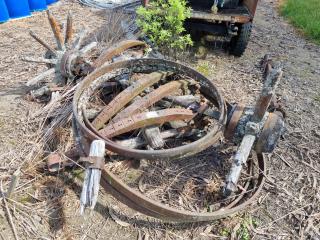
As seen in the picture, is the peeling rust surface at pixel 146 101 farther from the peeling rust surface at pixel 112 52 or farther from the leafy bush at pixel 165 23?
the leafy bush at pixel 165 23

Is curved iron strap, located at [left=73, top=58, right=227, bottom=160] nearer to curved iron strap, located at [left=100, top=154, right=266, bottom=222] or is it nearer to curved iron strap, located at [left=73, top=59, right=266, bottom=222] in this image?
curved iron strap, located at [left=73, top=59, right=266, bottom=222]

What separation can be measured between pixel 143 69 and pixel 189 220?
198cm

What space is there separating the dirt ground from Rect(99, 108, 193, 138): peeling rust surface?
651 millimetres

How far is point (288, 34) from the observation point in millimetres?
7117

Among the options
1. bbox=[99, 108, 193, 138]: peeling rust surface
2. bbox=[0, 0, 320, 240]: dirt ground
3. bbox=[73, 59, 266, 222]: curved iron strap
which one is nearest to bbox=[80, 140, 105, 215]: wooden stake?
bbox=[73, 59, 266, 222]: curved iron strap

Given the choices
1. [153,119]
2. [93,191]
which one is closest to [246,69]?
[153,119]

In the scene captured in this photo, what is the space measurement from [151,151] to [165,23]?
2.65 metres

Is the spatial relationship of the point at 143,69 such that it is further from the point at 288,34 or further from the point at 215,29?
the point at 288,34

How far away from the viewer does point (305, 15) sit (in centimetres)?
779

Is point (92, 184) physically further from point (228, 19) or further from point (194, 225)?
point (228, 19)

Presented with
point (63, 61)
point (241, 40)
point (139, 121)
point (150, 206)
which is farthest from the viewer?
point (241, 40)

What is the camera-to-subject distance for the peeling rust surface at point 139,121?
10.3 ft

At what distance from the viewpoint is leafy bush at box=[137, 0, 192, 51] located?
471cm

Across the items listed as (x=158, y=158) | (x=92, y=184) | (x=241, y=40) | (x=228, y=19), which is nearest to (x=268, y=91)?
(x=158, y=158)
